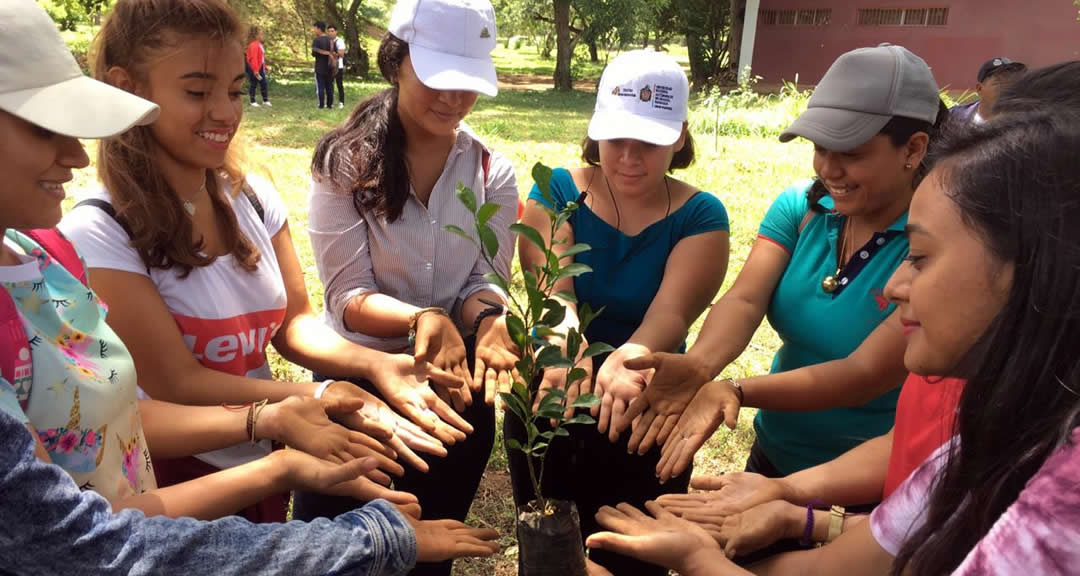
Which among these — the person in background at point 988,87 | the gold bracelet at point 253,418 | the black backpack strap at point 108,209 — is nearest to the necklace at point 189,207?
the black backpack strap at point 108,209

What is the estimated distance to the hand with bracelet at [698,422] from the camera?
5.98 ft

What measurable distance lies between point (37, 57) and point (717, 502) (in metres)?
1.60

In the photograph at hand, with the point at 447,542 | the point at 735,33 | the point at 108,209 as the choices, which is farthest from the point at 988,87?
the point at 735,33

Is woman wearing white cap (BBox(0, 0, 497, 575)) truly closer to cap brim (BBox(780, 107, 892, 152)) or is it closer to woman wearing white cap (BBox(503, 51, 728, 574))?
woman wearing white cap (BBox(503, 51, 728, 574))

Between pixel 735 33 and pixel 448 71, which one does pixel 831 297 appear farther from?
pixel 735 33

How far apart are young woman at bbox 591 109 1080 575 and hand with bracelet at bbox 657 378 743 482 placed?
56cm

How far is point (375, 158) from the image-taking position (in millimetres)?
2328

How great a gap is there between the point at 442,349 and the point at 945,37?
1882 centimetres

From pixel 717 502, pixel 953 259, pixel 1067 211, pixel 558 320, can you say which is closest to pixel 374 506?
pixel 558 320

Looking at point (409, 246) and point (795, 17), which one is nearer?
point (409, 246)

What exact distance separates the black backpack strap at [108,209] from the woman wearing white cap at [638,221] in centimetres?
108

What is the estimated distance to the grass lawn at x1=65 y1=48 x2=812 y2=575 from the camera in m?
3.57

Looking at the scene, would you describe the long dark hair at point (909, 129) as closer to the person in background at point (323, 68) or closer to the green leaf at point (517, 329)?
the green leaf at point (517, 329)

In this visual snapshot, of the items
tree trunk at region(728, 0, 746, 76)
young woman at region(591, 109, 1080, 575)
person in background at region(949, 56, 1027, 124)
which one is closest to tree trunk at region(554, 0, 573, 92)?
tree trunk at region(728, 0, 746, 76)
